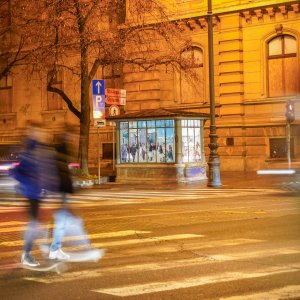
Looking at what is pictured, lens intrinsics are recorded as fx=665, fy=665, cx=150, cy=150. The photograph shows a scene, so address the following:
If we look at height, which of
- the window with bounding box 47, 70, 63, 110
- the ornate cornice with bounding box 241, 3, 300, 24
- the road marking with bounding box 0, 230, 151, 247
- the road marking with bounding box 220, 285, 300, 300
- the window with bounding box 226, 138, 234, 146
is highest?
the ornate cornice with bounding box 241, 3, 300, 24

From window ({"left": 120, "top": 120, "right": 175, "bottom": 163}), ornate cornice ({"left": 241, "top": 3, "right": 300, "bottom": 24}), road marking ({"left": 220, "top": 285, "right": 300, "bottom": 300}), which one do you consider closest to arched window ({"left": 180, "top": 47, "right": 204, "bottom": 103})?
ornate cornice ({"left": 241, "top": 3, "right": 300, "bottom": 24})

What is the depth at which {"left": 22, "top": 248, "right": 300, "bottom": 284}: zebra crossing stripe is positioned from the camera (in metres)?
8.12

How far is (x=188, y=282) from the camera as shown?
7629mm

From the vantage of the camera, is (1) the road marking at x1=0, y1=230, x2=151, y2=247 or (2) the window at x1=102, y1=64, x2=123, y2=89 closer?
(1) the road marking at x1=0, y1=230, x2=151, y2=247

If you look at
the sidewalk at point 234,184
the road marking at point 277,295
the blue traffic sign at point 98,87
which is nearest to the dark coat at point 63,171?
the road marking at point 277,295

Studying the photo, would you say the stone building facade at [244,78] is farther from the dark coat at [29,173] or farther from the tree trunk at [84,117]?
the dark coat at [29,173]

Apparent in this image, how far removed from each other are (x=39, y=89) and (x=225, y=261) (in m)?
35.1

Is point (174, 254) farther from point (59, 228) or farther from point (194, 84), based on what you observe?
point (194, 84)

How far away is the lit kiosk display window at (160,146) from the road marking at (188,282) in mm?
19694

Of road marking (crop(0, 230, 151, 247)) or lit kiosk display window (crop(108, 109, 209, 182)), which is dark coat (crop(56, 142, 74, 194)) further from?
lit kiosk display window (crop(108, 109, 209, 182))

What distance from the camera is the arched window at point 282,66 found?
32688 millimetres

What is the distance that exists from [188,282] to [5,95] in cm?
3874

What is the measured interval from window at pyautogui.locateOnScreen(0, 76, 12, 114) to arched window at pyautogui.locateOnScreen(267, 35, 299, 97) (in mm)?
18831

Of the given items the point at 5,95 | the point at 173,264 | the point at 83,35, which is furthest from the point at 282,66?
the point at 173,264
